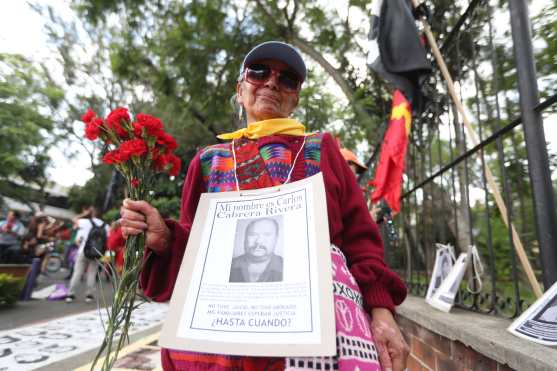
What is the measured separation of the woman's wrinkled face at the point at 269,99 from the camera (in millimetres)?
1306

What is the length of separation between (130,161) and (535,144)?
1.68 meters

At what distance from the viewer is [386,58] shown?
10.5ft

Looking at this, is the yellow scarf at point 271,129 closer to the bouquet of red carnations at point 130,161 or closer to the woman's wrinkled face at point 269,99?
the woman's wrinkled face at point 269,99

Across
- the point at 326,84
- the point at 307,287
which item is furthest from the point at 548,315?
the point at 326,84

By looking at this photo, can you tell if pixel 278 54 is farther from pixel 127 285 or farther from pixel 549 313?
pixel 549 313

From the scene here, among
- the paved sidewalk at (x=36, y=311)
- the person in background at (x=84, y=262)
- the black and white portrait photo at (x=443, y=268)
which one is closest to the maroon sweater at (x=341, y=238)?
the black and white portrait photo at (x=443, y=268)

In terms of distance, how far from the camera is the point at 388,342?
38.0 inches

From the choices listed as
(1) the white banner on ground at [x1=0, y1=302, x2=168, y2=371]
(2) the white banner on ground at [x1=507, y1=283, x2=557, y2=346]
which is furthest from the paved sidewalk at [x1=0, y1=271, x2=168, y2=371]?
(2) the white banner on ground at [x1=507, y1=283, x2=557, y2=346]

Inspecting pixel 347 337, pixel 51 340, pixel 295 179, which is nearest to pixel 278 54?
pixel 295 179

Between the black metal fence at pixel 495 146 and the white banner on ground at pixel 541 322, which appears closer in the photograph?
the white banner on ground at pixel 541 322

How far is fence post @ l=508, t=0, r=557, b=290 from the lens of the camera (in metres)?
1.47

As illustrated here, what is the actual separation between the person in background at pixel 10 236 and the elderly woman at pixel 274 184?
811 centimetres

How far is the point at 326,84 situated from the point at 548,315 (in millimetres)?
7041

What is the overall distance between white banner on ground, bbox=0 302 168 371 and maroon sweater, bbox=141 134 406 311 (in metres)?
1.34
